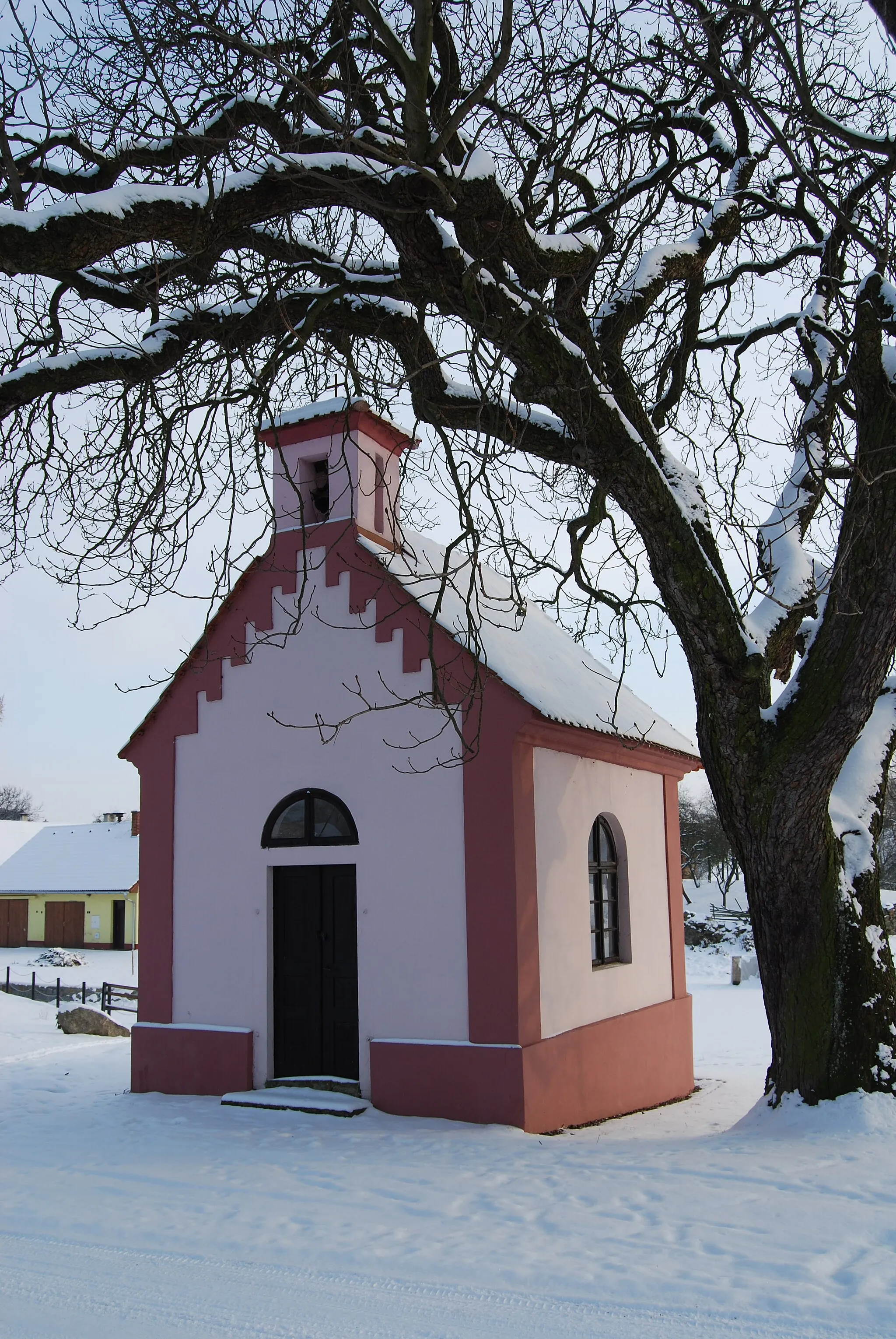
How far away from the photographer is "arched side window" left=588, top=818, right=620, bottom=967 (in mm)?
10680

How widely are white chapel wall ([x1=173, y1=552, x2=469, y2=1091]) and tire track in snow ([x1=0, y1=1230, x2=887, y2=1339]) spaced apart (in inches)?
151

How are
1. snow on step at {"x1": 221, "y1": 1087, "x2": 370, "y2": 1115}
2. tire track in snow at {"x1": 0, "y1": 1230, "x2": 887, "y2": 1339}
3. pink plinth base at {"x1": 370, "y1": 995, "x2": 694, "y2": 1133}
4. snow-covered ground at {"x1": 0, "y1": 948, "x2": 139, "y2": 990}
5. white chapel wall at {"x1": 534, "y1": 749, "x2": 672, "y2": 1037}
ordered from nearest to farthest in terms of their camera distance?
tire track in snow at {"x1": 0, "y1": 1230, "x2": 887, "y2": 1339} < pink plinth base at {"x1": 370, "y1": 995, "x2": 694, "y2": 1133} < snow on step at {"x1": 221, "y1": 1087, "x2": 370, "y2": 1115} < white chapel wall at {"x1": 534, "y1": 749, "x2": 672, "y2": 1037} < snow-covered ground at {"x1": 0, "y1": 948, "x2": 139, "y2": 990}

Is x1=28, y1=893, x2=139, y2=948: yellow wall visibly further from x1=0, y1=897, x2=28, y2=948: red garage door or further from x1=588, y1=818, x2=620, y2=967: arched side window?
x1=588, y1=818, x2=620, y2=967: arched side window

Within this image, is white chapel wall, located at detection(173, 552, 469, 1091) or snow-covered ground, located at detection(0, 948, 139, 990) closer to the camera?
white chapel wall, located at detection(173, 552, 469, 1091)

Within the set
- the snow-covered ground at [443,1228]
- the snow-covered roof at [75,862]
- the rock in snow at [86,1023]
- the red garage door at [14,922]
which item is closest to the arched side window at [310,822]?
the snow-covered ground at [443,1228]

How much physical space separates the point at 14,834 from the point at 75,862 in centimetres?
926

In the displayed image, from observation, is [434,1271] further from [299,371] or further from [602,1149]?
[299,371]

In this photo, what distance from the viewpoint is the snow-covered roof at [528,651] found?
9.13 metres

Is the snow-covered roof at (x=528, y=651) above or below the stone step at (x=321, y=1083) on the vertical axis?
above

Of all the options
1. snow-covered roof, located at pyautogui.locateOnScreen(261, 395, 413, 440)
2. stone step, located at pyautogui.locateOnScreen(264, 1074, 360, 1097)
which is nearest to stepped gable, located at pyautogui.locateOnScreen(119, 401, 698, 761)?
snow-covered roof, located at pyautogui.locateOnScreen(261, 395, 413, 440)

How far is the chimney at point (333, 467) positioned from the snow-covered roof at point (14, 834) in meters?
43.2

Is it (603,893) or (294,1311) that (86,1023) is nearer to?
(603,893)

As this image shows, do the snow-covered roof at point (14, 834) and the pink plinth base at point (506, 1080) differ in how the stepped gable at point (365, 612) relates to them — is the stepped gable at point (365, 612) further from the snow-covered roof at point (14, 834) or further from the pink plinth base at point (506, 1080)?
the snow-covered roof at point (14, 834)

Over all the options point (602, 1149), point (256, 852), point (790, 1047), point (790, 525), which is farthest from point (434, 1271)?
point (790, 525)
